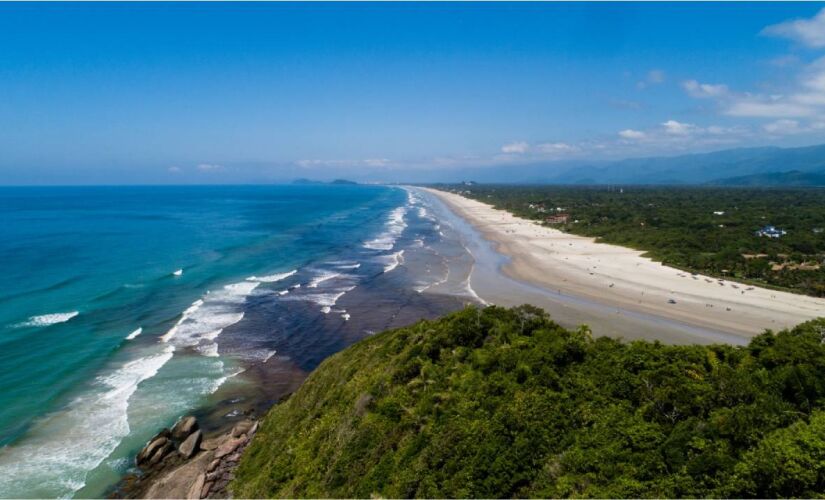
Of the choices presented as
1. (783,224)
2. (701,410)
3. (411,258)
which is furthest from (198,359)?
(783,224)

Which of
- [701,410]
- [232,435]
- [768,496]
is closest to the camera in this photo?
[768,496]

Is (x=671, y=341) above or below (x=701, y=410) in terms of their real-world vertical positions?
below

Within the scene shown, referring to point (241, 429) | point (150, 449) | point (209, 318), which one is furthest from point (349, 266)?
point (150, 449)

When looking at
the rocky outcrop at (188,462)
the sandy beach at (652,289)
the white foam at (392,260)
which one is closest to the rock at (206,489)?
the rocky outcrop at (188,462)

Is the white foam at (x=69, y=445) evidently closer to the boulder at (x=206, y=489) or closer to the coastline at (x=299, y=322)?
the coastline at (x=299, y=322)

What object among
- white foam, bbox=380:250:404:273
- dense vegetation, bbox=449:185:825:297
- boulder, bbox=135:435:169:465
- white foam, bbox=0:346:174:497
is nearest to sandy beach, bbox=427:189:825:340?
dense vegetation, bbox=449:185:825:297

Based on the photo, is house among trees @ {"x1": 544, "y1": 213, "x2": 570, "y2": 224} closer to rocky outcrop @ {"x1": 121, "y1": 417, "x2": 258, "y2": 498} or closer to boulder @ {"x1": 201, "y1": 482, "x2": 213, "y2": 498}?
rocky outcrop @ {"x1": 121, "y1": 417, "x2": 258, "y2": 498}

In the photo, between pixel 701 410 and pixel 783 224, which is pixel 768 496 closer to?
pixel 701 410
